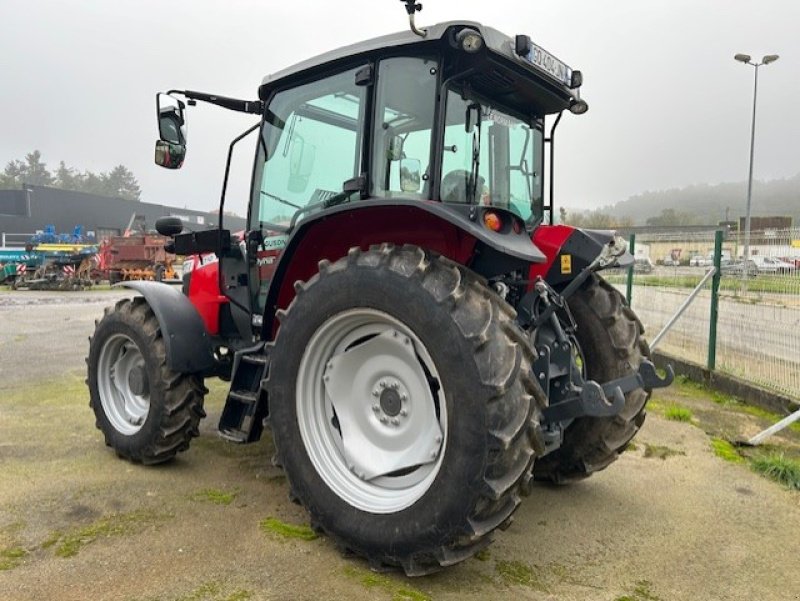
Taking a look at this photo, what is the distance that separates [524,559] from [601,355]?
4.38 feet

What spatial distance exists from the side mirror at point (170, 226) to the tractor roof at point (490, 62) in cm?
120

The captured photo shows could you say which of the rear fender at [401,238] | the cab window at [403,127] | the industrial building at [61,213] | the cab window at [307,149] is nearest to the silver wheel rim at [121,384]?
the rear fender at [401,238]

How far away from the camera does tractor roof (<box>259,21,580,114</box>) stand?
2.79 m

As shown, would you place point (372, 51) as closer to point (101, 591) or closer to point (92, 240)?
point (101, 591)

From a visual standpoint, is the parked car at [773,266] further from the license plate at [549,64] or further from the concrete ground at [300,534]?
the license plate at [549,64]

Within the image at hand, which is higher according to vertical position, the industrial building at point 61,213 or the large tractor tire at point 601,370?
the industrial building at point 61,213

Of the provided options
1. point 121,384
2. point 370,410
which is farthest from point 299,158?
point 121,384

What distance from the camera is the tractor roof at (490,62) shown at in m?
2.79

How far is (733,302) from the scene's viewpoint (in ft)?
21.0

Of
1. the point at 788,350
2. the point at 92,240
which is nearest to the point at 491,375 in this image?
the point at 788,350

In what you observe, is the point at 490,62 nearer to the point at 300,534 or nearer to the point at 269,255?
the point at 269,255

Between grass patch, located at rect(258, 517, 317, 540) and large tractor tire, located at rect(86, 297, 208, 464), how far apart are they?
98cm

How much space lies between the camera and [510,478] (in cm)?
234

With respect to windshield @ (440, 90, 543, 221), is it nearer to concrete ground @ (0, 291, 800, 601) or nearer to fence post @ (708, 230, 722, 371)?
concrete ground @ (0, 291, 800, 601)
